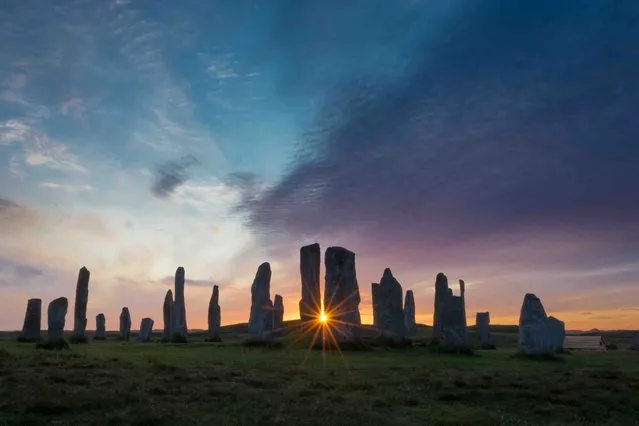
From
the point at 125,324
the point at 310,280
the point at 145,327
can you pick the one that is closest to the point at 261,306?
the point at 310,280

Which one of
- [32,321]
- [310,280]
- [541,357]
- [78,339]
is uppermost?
[310,280]

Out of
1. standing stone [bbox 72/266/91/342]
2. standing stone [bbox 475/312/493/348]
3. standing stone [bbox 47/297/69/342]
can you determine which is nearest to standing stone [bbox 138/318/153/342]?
standing stone [bbox 72/266/91/342]

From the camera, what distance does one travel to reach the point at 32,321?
3931 cm

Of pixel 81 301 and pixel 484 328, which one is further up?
pixel 81 301

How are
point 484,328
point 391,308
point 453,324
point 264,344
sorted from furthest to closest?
point 484,328
point 391,308
point 264,344
point 453,324

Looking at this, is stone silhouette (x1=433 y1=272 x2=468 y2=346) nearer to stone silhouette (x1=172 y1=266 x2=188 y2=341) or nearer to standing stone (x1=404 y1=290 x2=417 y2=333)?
stone silhouette (x1=172 y1=266 x2=188 y2=341)

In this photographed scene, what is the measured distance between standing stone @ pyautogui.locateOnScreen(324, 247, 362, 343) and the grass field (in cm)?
1053

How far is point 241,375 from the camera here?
17.8 meters

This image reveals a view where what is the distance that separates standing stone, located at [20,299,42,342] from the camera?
39.0 m

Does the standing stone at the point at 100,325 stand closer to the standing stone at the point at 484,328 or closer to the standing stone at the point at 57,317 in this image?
the standing stone at the point at 57,317

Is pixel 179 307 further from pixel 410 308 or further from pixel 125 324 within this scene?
pixel 410 308

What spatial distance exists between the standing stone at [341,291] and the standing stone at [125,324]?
26745 millimetres

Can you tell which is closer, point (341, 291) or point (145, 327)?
point (341, 291)

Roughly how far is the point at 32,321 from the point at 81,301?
164 inches
